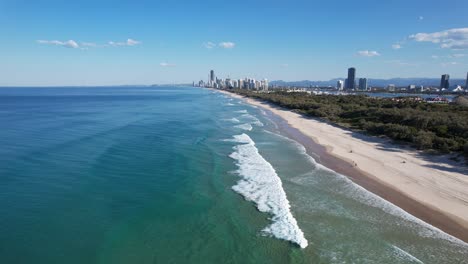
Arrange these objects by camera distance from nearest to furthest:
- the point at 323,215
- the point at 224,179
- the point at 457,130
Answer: the point at 323,215
the point at 224,179
the point at 457,130

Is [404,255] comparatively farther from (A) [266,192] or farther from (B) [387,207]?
(A) [266,192]

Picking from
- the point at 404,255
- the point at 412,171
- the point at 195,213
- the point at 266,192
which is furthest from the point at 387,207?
the point at 195,213

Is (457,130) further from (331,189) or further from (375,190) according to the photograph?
(331,189)

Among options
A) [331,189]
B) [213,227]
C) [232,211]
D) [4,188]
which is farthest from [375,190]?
[4,188]

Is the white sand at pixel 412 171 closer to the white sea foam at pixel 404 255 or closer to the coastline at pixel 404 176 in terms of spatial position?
the coastline at pixel 404 176

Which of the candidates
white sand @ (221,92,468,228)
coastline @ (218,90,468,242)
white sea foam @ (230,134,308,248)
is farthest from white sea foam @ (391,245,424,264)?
white sand @ (221,92,468,228)

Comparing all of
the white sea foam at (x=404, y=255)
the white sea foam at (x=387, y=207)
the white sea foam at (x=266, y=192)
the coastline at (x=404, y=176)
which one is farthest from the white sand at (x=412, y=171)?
the white sea foam at (x=266, y=192)
